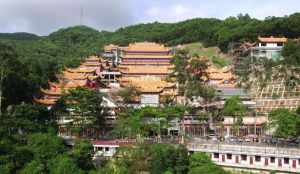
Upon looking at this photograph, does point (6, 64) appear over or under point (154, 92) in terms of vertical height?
over

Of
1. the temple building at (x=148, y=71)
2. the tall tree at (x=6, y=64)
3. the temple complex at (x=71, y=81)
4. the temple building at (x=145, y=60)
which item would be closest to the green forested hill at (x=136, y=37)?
the temple complex at (x=71, y=81)

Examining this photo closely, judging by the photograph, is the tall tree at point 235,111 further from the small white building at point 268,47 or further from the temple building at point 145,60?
the temple building at point 145,60

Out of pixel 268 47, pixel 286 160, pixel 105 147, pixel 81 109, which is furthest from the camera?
pixel 268 47

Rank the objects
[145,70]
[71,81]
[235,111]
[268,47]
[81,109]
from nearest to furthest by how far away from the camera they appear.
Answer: [81,109] → [235,111] → [71,81] → [268,47] → [145,70]

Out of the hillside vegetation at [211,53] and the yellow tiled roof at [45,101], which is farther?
the hillside vegetation at [211,53]

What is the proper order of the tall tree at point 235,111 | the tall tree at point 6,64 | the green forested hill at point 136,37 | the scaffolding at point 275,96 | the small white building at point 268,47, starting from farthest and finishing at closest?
the small white building at point 268,47
the green forested hill at point 136,37
the scaffolding at point 275,96
the tall tree at point 235,111
the tall tree at point 6,64

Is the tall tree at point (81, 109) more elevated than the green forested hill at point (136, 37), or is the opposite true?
the green forested hill at point (136, 37)

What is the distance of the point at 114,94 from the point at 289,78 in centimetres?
1847

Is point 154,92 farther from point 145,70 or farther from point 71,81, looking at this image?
point 145,70

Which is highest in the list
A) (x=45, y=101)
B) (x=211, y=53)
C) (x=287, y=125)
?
(x=211, y=53)

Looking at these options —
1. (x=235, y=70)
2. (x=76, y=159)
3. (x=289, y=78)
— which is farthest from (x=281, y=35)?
(x=76, y=159)

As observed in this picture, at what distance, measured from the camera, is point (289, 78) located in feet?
168

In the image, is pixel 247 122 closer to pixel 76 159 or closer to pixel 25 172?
pixel 76 159

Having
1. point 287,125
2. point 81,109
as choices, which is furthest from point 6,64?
point 287,125
